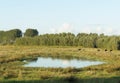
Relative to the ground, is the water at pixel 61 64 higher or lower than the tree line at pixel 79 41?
lower

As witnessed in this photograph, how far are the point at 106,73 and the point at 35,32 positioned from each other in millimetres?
138963

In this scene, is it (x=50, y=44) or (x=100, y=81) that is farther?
(x=50, y=44)

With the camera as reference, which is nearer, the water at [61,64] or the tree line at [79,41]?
the water at [61,64]

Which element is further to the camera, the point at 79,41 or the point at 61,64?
the point at 79,41

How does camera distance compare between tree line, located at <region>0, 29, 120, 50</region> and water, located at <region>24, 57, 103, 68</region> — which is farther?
tree line, located at <region>0, 29, 120, 50</region>

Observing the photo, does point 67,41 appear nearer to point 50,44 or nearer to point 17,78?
point 50,44

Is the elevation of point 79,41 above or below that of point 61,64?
above

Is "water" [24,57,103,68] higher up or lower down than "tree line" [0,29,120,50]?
lower down

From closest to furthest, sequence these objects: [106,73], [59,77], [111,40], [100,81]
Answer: [100,81], [59,77], [106,73], [111,40]

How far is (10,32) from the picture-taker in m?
164

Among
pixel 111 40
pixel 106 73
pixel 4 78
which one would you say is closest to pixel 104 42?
pixel 111 40

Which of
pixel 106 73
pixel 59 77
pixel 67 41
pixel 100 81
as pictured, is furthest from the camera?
pixel 67 41

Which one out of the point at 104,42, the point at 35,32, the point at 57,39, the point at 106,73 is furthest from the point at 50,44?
the point at 106,73

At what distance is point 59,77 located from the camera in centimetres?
2472
